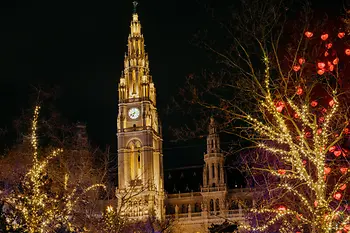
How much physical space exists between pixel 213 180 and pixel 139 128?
435 inches

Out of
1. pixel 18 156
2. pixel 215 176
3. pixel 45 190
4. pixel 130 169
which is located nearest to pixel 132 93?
pixel 130 169

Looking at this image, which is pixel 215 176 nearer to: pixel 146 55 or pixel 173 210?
pixel 173 210

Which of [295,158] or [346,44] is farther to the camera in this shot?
[346,44]

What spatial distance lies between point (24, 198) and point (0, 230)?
2.67 meters

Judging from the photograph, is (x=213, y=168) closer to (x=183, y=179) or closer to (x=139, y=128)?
(x=183, y=179)

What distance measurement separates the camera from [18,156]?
3631cm

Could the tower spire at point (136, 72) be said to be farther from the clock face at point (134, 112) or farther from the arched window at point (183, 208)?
the arched window at point (183, 208)

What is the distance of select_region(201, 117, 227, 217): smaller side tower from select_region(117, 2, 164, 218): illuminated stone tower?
561 centimetres

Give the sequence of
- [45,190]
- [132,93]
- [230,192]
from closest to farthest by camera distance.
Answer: [45,190] → [230,192] → [132,93]

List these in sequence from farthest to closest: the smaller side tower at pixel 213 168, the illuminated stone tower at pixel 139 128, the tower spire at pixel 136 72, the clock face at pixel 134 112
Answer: the tower spire at pixel 136 72 → the clock face at pixel 134 112 → the illuminated stone tower at pixel 139 128 → the smaller side tower at pixel 213 168

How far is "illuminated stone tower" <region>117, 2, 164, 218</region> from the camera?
2638 inches

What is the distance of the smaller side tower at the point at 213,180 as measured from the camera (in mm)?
65500

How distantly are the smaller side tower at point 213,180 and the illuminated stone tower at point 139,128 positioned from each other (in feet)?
18.4

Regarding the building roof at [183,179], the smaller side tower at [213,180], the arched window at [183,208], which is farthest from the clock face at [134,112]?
the arched window at [183,208]
